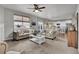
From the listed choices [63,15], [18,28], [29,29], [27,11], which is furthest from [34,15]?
[63,15]

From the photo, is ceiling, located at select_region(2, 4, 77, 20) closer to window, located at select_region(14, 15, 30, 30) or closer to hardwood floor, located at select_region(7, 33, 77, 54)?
window, located at select_region(14, 15, 30, 30)

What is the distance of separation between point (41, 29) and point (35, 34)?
0.21 meters

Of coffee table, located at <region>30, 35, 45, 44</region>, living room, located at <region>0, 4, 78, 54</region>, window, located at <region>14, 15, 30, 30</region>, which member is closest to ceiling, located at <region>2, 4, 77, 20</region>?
living room, located at <region>0, 4, 78, 54</region>

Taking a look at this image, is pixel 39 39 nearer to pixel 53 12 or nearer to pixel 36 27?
pixel 36 27

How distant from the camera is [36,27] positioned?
238 centimetres

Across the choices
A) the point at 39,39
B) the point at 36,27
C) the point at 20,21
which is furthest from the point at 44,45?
the point at 20,21

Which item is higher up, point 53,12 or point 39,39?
point 53,12

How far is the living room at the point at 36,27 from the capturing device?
2201mm

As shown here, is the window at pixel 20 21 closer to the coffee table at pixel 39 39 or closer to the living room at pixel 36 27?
the living room at pixel 36 27

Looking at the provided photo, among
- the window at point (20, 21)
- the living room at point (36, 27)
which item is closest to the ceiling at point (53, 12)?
the living room at point (36, 27)

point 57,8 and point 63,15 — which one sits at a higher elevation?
point 57,8

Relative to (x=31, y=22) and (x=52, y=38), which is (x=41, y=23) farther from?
(x=52, y=38)
